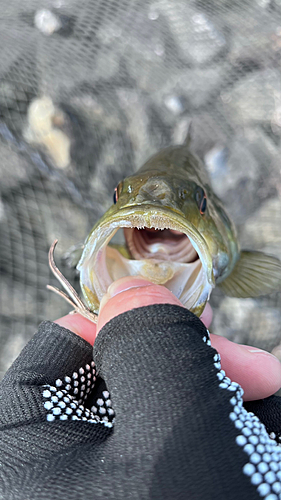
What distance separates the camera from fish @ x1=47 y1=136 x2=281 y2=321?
0.87 m

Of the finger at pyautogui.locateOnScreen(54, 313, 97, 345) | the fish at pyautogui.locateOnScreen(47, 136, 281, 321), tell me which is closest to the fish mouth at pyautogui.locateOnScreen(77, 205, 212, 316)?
the fish at pyautogui.locateOnScreen(47, 136, 281, 321)

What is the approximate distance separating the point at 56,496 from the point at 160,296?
1.28 ft

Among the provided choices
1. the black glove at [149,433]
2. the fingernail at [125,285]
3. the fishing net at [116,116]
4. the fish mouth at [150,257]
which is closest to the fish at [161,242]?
the fish mouth at [150,257]

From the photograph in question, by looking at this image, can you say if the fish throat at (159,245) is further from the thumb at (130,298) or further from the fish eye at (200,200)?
the thumb at (130,298)

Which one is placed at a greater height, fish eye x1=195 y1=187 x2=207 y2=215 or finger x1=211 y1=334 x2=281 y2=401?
fish eye x1=195 y1=187 x2=207 y2=215

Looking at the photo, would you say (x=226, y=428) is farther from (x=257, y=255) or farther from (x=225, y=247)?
(x=257, y=255)

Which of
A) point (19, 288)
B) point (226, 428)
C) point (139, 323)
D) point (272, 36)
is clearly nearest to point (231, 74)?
point (272, 36)

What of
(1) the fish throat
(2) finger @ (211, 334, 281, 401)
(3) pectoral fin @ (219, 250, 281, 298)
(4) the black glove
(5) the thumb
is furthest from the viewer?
(3) pectoral fin @ (219, 250, 281, 298)

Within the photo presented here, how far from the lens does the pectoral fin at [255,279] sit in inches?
63.9

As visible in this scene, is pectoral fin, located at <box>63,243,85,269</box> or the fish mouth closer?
the fish mouth

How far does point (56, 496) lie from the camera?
531 mm

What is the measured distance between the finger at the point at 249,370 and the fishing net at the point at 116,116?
95 cm

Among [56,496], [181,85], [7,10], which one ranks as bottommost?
[56,496]

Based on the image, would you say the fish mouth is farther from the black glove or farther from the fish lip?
the black glove
